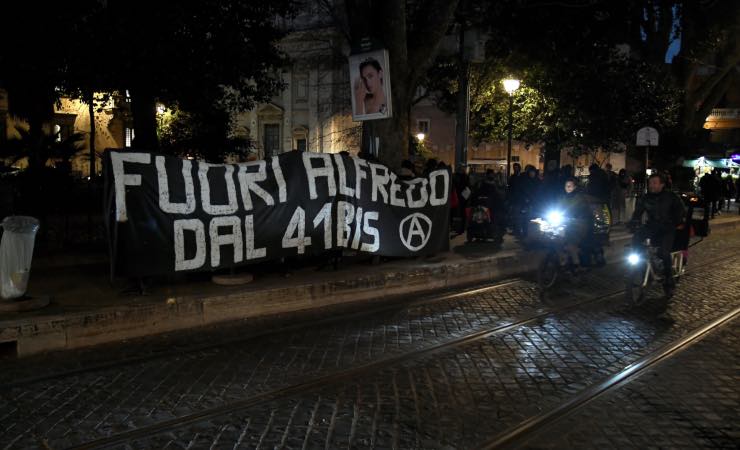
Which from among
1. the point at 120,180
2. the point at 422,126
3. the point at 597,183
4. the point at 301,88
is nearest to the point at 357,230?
the point at 120,180

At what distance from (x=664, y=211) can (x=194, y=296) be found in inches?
258

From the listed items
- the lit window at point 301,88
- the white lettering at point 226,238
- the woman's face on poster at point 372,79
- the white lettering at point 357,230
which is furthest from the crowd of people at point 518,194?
the lit window at point 301,88

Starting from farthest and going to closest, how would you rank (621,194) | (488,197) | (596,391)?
1. (621,194)
2. (488,197)
3. (596,391)

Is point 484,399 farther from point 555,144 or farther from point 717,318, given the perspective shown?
point 555,144

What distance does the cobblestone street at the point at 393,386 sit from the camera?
15.2 ft

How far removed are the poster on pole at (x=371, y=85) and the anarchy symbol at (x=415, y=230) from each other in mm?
1975

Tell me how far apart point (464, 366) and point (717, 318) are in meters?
4.25

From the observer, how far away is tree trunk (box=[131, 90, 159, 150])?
13.4m

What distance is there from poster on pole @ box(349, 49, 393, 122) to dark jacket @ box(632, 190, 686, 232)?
4648mm

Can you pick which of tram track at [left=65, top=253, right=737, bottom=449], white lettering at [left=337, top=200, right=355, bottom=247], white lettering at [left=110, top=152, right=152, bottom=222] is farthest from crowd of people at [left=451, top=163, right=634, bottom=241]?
white lettering at [left=110, top=152, right=152, bottom=222]

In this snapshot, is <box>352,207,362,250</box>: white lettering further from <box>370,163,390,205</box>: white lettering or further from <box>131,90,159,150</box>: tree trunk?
<box>131,90,159,150</box>: tree trunk

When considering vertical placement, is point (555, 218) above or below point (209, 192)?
below

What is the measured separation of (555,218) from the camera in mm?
10484

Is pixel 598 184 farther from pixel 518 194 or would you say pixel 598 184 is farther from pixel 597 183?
pixel 518 194
